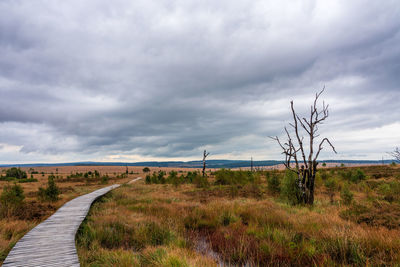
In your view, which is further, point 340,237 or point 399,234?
point 399,234

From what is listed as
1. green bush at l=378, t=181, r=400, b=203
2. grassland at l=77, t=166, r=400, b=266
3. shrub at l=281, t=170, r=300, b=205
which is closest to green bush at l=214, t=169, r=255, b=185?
shrub at l=281, t=170, r=300, b=205

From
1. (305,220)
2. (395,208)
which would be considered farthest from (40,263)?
(395,208)

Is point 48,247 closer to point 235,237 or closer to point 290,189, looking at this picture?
point 235,237

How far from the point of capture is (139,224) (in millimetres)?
8438

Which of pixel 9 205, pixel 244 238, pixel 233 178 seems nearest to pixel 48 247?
pixel 244 238

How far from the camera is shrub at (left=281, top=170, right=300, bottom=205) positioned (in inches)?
482

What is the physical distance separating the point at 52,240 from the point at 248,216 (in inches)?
301

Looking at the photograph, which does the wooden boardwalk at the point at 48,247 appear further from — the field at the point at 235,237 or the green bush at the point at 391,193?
the green bush at the point at 391,193

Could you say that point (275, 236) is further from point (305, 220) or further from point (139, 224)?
point (139, 224)

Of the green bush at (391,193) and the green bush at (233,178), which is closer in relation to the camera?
the green bush at (391,193)

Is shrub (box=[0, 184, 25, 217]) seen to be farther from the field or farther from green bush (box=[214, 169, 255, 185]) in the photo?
green bush (box=[214, 169, 255, 185])

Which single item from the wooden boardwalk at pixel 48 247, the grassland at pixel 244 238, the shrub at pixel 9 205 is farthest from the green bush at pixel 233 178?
the shrub at pixel 9 205

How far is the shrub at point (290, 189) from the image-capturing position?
12250mm

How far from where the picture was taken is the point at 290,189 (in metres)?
12.5
